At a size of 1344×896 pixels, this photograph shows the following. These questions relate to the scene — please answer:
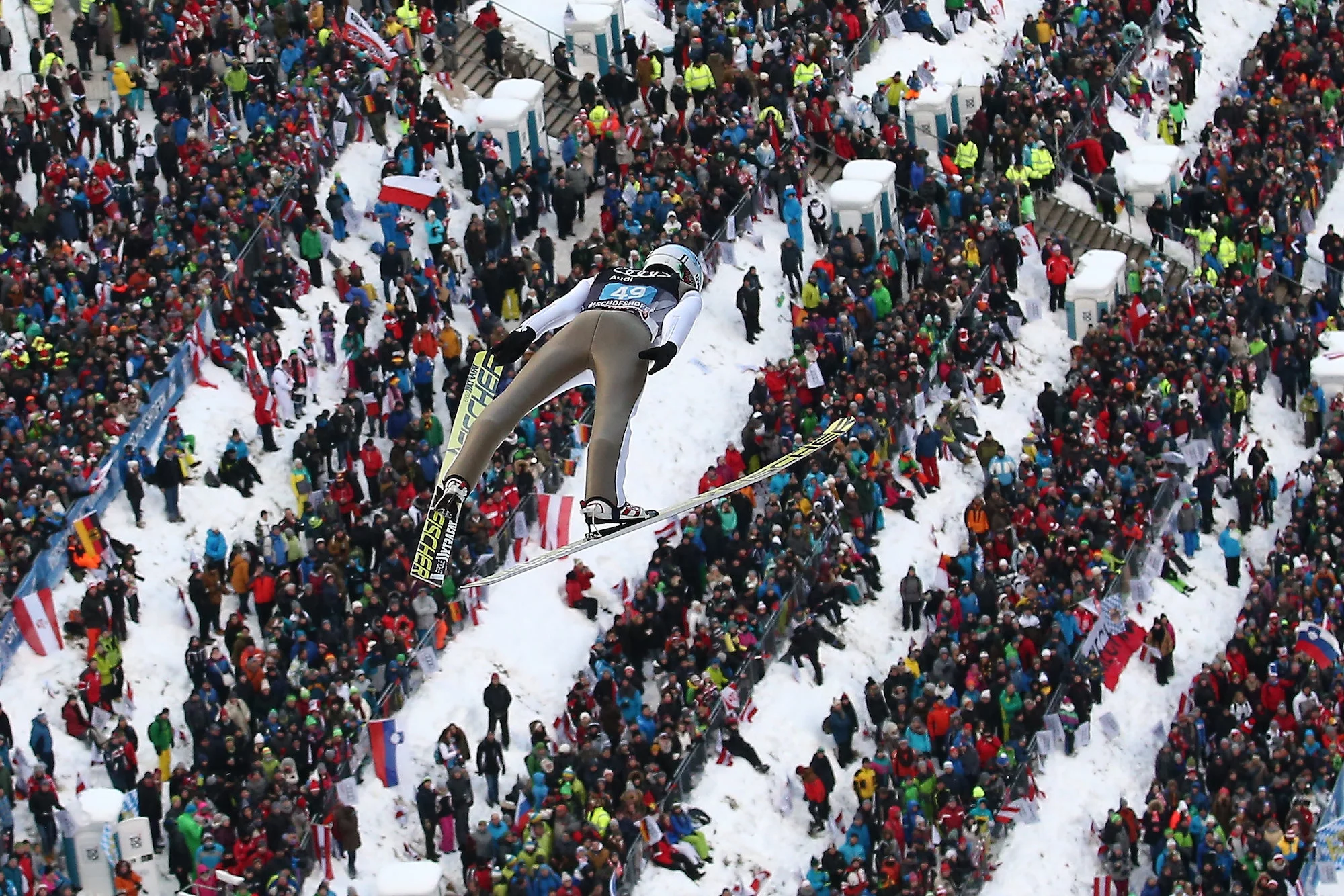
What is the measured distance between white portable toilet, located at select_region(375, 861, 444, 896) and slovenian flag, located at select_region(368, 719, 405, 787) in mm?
2208

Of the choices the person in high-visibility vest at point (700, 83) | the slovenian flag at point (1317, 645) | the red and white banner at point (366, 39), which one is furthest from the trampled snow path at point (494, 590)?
the slovenian flag at point (1317, 645)

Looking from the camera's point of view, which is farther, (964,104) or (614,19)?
(614,19)

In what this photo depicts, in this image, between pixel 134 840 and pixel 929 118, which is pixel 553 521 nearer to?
pixel 134 840

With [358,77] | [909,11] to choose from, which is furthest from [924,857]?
[909,11]

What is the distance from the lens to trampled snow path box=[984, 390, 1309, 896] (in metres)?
39.2

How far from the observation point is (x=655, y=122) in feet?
163

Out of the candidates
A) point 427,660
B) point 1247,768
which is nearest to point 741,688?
point 427,660

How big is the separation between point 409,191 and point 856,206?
274 inches

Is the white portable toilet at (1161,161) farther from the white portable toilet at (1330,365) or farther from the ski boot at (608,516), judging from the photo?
the ski boot at (608,516)

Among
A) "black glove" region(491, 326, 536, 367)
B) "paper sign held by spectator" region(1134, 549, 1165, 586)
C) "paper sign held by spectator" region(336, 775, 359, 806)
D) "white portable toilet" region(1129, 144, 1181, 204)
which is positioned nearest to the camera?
"black glove" region(491, 326, 536, 367)

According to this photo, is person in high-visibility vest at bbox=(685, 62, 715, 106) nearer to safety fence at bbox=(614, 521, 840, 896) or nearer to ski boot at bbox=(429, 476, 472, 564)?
safety fence at bbox=(614, 521, 840, 896)

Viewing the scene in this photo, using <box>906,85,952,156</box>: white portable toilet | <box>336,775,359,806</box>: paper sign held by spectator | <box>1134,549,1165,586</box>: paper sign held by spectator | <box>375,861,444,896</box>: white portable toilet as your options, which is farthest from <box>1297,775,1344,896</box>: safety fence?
<box>906,85,952,156</box>: white portable toilet

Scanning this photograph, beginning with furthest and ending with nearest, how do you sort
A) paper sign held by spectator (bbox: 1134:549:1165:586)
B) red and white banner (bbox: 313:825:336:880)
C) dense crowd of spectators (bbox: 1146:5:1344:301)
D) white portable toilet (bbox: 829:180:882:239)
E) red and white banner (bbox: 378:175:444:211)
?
dense crowd of spectators (bbox: 1146:5:1344:301) < white portable toilet (bbox: 829:180:882:239) < red and white banner (bbox: 378:175:444:211) < paper sign held by spectator (bbox: 1134:549:1165:586) < red and white banner (bbox: 313:825:336:880)

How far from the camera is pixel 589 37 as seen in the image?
53.3 metres
